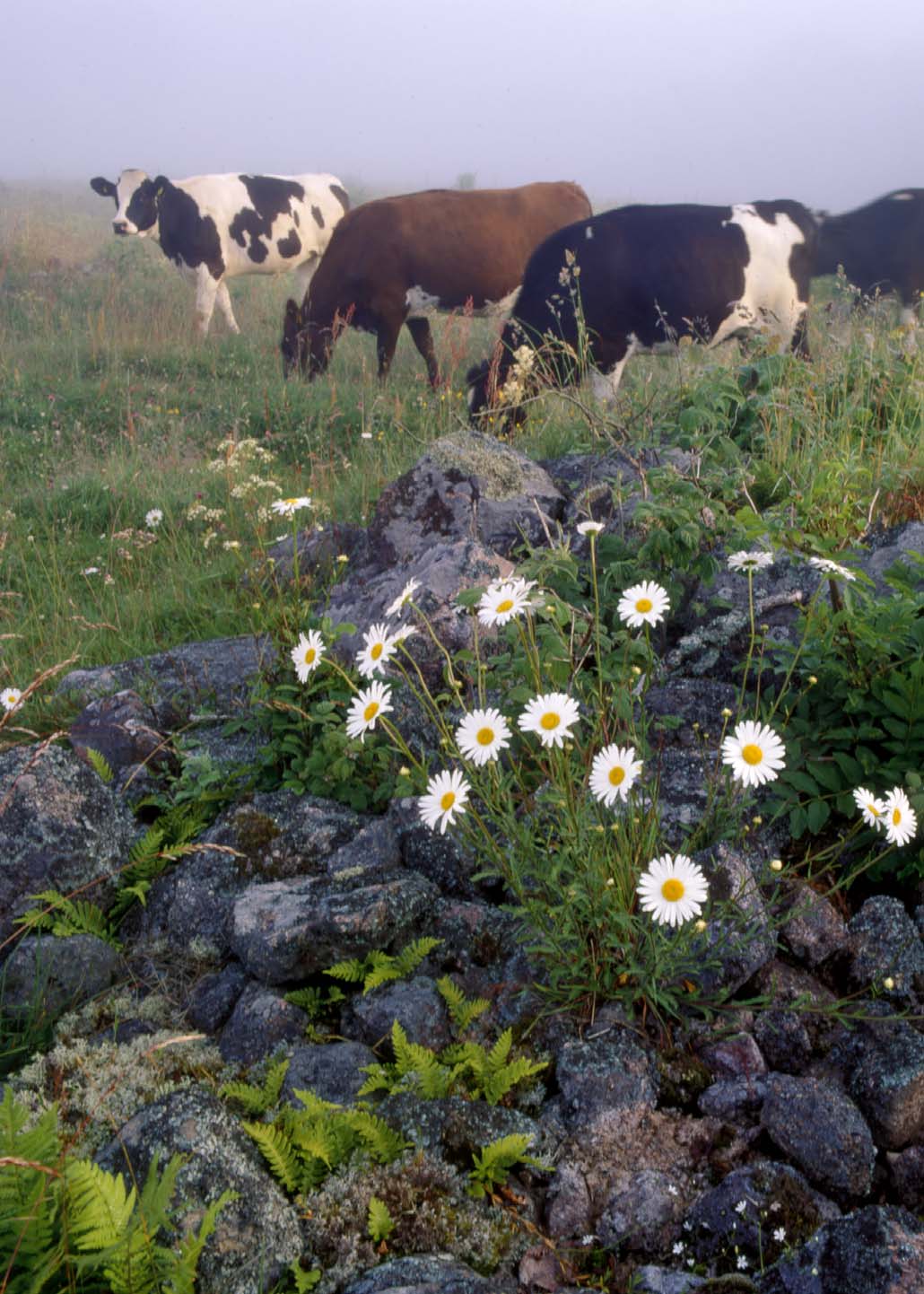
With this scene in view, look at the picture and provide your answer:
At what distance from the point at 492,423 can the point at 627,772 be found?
505 cm

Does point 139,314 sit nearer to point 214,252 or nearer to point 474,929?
point 214,252

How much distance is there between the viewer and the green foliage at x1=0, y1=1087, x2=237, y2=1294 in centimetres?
188

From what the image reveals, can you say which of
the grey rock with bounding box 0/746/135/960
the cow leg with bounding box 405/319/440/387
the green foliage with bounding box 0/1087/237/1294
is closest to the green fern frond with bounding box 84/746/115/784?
the grey rock with bounding box 0/746/135/960

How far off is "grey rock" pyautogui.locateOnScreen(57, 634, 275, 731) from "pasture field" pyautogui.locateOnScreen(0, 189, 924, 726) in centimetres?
21

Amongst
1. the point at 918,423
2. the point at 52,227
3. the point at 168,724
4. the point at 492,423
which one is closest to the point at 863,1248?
the point at 168,724

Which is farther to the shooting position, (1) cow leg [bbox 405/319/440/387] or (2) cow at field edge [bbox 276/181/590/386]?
(1) cow leg [bbox 405/319/440/387]

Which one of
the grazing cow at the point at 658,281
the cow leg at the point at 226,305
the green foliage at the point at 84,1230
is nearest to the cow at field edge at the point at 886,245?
the grazing cow at the point at 658,281

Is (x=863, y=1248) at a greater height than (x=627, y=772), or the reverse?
(x=627, y=772)

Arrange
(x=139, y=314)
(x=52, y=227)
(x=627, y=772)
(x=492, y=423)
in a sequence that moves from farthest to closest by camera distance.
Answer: (x=52, y=227), (x=139, y=314), (x=492, y=423), (x=627, y=772)

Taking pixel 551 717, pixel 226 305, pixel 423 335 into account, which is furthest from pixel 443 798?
pixel 226 305

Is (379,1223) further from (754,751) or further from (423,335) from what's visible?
(423,335)

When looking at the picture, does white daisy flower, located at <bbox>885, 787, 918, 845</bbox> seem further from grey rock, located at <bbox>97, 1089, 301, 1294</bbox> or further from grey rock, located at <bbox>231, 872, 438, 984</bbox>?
grey rock, located at <bbox>97, 1089, 301, 1294</bbox>

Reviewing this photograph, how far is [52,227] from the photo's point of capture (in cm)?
2206

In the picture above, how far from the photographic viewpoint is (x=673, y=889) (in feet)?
7.06
